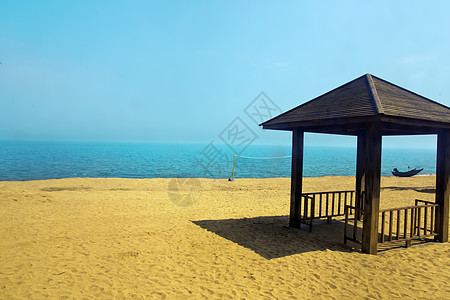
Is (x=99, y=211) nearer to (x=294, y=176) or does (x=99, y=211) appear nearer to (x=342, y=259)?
(x=294, y=176)

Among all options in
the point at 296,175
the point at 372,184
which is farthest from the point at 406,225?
the point at 296,175

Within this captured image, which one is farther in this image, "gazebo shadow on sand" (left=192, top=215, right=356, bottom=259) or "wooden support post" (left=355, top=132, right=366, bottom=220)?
"wooden support post" (left=355, top=132, right=366, bottom=220)

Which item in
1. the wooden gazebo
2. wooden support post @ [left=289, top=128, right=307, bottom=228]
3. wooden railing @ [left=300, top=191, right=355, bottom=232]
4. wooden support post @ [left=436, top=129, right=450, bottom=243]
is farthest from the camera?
wooden support post @ [left=289, top=128, right=307, bottom=228]

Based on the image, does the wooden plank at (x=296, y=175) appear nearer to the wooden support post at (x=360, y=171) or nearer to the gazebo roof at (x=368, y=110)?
the gazebo roof at (x=368, y=110)

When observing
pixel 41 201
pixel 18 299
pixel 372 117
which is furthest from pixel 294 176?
pixel 41 201

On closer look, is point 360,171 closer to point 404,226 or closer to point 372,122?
point 404,226

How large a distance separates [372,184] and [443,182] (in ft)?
7.51

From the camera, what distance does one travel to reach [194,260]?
16.4ft

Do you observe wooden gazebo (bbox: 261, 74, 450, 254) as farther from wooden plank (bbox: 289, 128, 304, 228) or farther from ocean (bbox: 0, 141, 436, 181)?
ocean (bbox: 0, 141, 436, 181)

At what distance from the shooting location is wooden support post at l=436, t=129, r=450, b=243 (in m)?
6.21

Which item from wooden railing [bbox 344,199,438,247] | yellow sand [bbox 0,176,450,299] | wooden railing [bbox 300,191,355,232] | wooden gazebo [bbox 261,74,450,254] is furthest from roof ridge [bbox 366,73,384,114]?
yellow sand [bbox 0,176,450,299]

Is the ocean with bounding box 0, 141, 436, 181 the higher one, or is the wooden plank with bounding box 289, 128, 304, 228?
the wooden plank with bounding box 289, 128, 304, 228

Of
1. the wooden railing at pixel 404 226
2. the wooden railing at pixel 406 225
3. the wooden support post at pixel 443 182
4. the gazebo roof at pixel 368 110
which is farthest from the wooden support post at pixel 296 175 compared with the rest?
the wooden support post at pixel 443 182

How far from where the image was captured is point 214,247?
5680 millimetres
